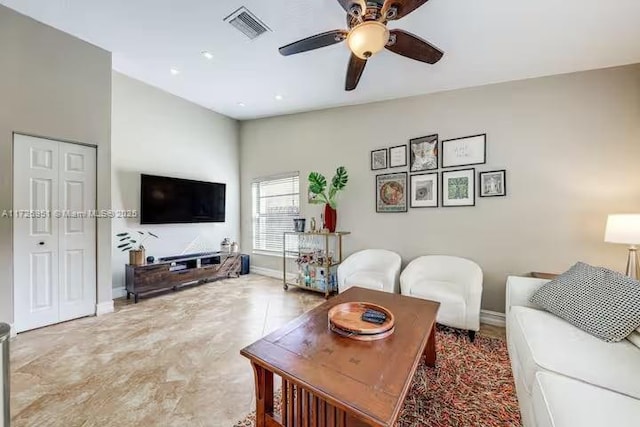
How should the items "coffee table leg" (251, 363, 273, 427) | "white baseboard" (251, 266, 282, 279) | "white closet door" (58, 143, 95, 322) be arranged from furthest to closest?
"white baseboard" (251, 266, 282, 279)
"white closet door" (58, 143, 95, 322)
"coffee table leg" (251, 363, 273, 427)

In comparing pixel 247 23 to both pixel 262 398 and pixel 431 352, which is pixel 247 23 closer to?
pixel 262 398

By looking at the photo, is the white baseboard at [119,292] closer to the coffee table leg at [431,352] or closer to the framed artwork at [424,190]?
the coffee table leg at [431,352]

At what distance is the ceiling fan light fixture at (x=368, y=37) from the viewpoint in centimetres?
168

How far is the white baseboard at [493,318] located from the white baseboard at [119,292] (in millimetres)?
4774

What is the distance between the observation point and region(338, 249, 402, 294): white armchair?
124 inches

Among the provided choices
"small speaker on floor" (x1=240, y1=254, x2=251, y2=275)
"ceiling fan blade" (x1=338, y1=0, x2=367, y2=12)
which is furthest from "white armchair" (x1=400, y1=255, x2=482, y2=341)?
"small speaker on floor" (x1=240, y1=254, x2=251, y2=275)

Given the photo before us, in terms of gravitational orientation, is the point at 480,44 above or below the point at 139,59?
below

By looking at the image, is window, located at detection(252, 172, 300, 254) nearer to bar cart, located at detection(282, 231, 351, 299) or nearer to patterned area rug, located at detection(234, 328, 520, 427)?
bar cart, located at detection(282, 231, 351, 299)

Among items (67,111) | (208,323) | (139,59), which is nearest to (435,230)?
(208,323)

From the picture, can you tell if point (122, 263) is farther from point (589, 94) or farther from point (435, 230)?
point (589, 94)

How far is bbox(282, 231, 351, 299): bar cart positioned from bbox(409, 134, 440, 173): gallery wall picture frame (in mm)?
1395

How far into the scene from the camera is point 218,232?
17.0 ft

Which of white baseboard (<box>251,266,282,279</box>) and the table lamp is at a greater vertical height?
the table lamp

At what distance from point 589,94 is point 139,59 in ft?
16.5
